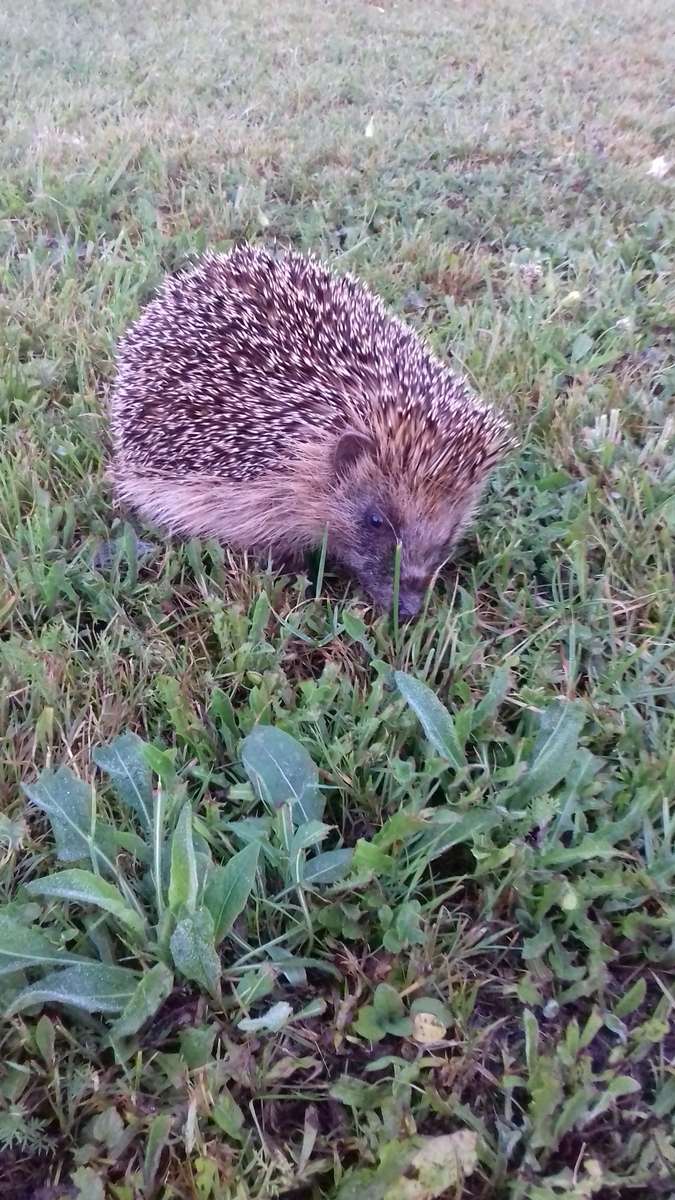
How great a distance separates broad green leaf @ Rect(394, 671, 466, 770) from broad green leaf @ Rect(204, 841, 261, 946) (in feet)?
1.83

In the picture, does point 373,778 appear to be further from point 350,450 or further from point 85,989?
point 350,450

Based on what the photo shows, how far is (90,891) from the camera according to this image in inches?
64.9

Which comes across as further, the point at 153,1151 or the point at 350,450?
the point at 350,450

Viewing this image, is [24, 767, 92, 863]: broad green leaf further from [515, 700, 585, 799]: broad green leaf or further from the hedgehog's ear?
the hedgehog's ear

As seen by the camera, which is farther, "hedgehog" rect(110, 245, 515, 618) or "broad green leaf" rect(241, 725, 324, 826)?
"hedgehog" rect(110, 245, 515, 618)

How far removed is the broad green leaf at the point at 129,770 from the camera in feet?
6.40

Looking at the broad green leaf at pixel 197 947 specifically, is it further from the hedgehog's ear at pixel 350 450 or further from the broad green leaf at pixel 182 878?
the hedgehog's ear at pixel 350 450

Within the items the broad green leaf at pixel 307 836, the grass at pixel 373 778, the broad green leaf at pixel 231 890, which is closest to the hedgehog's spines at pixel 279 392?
the grass at pixel 373 778

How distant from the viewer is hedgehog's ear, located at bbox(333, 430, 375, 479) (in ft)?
9.41

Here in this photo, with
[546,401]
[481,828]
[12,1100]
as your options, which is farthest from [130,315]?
[12,1100]

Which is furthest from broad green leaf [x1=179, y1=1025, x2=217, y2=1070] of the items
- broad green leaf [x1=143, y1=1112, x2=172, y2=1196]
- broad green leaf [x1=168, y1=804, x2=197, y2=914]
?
broad green leaf [x1=168, y1=804, x2=197, y2=914]

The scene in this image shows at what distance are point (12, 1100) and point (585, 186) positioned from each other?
568 cm

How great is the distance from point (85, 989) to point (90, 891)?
0.18 m

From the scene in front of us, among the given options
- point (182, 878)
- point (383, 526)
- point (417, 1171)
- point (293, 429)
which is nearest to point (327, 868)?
point (182, 878)
